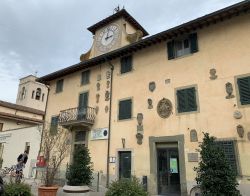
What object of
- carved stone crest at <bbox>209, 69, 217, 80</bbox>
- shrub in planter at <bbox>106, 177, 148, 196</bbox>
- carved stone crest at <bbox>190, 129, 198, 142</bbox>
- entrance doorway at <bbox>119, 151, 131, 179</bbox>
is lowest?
shrub in planter at <bbox>106, 177, 148, 196</bbox>

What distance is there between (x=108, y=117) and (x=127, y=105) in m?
1.65

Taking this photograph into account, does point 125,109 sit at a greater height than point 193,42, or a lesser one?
lesser

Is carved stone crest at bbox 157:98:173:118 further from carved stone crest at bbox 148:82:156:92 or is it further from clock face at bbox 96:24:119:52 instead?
clock face at bbox 96:24:119:52

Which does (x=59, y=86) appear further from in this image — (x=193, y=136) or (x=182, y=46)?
(x=193, y=136)

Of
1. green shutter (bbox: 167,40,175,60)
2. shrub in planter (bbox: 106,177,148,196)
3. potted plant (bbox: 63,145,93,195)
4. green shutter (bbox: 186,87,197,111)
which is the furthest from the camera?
green shutter (bbox: 167,40,175,60)

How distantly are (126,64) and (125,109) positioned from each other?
3.15m

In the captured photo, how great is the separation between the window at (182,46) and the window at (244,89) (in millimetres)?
3031

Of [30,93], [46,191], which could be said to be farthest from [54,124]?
[30,93]

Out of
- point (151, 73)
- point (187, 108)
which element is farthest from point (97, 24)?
point (187, 108)

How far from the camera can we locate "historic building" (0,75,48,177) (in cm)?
2023

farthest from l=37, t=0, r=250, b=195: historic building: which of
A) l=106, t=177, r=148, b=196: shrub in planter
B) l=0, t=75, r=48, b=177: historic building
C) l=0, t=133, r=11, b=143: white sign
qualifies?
l=0, t=133, r=11, b=143: white sign

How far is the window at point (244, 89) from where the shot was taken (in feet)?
35.1

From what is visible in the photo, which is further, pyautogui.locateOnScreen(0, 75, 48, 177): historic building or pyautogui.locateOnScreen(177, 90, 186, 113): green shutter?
pyautogui.locateOnScreen(0, 75, 48, 177): historic building

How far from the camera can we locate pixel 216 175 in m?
8.22
